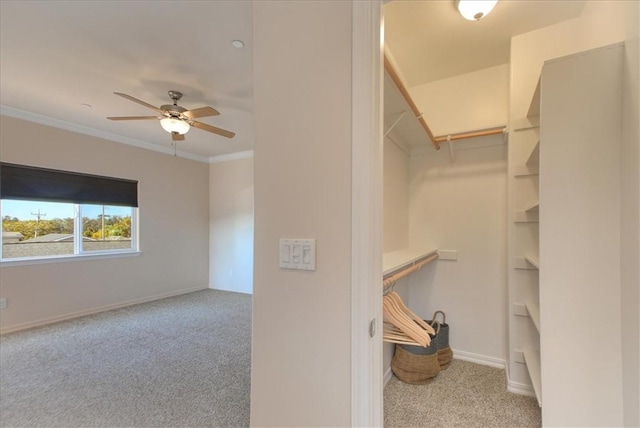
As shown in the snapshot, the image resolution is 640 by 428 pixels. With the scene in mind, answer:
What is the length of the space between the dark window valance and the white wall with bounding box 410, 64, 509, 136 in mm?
4294

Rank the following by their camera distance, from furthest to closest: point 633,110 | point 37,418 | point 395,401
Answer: point 395,401 < point 37,418 < point 633,110

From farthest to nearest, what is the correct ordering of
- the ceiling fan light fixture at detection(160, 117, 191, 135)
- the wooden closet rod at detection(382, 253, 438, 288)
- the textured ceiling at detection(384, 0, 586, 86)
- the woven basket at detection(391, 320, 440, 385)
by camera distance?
the ceiling fan light fixture at detection(160, 117, 191, 135)
the woven basket at detection(391, 320, 440, 385)
the textured ceiling at detection(384, 0, 586, 86)
the wooden closet rod at detection(382, 253, 438, 288)

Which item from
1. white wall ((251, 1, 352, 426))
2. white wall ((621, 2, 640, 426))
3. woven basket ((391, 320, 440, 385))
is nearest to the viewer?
white wall ((251, 1, 352, 426))

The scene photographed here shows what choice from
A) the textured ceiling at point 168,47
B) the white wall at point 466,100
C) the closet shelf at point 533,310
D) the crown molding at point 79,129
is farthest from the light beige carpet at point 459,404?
the crown molding at point 79,129

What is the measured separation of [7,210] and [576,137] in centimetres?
532

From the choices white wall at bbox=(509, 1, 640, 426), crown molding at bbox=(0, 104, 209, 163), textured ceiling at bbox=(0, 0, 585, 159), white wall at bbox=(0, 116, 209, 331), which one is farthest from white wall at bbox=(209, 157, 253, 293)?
white wall at bbox=(509, 1, 640, 426)

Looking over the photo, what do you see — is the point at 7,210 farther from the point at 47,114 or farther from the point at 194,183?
the point at 194,183

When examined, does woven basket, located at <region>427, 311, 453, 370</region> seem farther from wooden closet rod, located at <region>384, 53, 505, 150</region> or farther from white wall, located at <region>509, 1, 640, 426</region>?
wooden closet rod, located at <region>384, 53, 505, 150</region>

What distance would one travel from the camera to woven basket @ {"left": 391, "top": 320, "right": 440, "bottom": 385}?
6.95 feet

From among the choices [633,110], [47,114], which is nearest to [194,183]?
[47,114]

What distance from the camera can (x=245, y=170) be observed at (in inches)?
205

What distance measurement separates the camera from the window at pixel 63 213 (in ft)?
10.9

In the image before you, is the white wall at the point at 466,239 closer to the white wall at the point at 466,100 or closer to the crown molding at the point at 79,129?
the white wall at the point at 466,100

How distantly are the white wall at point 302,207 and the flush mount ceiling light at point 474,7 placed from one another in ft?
3.92
